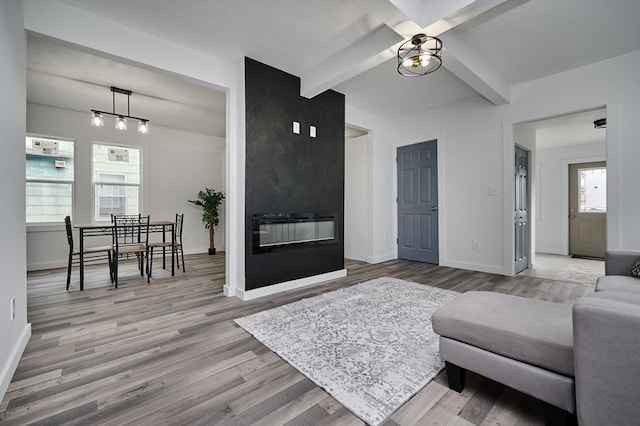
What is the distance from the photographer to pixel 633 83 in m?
2.99

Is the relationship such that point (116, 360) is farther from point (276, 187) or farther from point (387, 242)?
point (387, 242)

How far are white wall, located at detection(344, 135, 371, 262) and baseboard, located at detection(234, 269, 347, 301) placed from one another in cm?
131

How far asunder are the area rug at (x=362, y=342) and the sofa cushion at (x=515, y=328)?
42cm

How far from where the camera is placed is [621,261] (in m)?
2.24

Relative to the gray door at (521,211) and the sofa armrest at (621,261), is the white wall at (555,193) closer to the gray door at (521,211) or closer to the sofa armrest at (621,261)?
the gray door at (521,211)

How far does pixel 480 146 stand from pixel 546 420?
3922 mm

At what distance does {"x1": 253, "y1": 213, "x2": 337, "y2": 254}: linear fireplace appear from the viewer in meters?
3.17

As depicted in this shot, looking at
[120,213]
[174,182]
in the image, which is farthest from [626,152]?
[120,213]

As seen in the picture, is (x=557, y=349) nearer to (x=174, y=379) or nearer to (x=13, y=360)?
(x=174, y=379)

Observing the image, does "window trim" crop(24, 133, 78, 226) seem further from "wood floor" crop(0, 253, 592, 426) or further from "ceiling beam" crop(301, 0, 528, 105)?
"ceiling beam" crop(301, 0, 528, 105)

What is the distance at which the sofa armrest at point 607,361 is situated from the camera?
865mm

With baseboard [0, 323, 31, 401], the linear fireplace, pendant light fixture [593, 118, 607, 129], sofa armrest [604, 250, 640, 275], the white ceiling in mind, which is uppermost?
the white ceiling

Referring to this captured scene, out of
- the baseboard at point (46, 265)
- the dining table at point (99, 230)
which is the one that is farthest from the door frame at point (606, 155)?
the baseboard at point (46, 265)

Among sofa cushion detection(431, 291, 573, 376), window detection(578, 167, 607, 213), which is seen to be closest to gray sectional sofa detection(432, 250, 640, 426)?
sofa cushion detection(431, 291, 573, 376)
